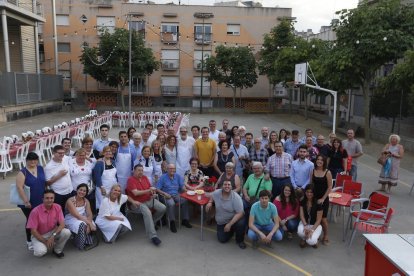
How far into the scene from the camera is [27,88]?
2542 centimetres

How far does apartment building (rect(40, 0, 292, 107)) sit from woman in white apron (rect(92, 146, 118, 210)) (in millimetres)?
29064

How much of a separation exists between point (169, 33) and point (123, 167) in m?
31.0

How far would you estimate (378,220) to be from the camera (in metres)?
6.62

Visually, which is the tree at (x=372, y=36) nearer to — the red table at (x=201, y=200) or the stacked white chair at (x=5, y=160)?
the red table at (x=201, y=200)

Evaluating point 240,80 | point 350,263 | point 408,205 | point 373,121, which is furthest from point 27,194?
point 240,80

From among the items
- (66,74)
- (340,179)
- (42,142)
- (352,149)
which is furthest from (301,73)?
(66,74)

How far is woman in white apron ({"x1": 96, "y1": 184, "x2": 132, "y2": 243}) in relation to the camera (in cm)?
639

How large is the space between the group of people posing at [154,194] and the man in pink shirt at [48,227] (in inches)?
0.6

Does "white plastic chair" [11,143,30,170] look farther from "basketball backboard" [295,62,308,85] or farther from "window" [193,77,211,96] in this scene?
"window" [193,77,211,96]

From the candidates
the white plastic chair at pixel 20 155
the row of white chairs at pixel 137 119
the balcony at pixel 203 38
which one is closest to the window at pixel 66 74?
the balcony at pixel 203 38

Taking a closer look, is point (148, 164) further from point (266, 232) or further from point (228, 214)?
point (266, 232)

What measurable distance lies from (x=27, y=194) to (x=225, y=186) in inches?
124

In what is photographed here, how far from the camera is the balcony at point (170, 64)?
36594 mm

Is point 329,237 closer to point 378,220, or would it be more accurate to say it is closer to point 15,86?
point 378,220
